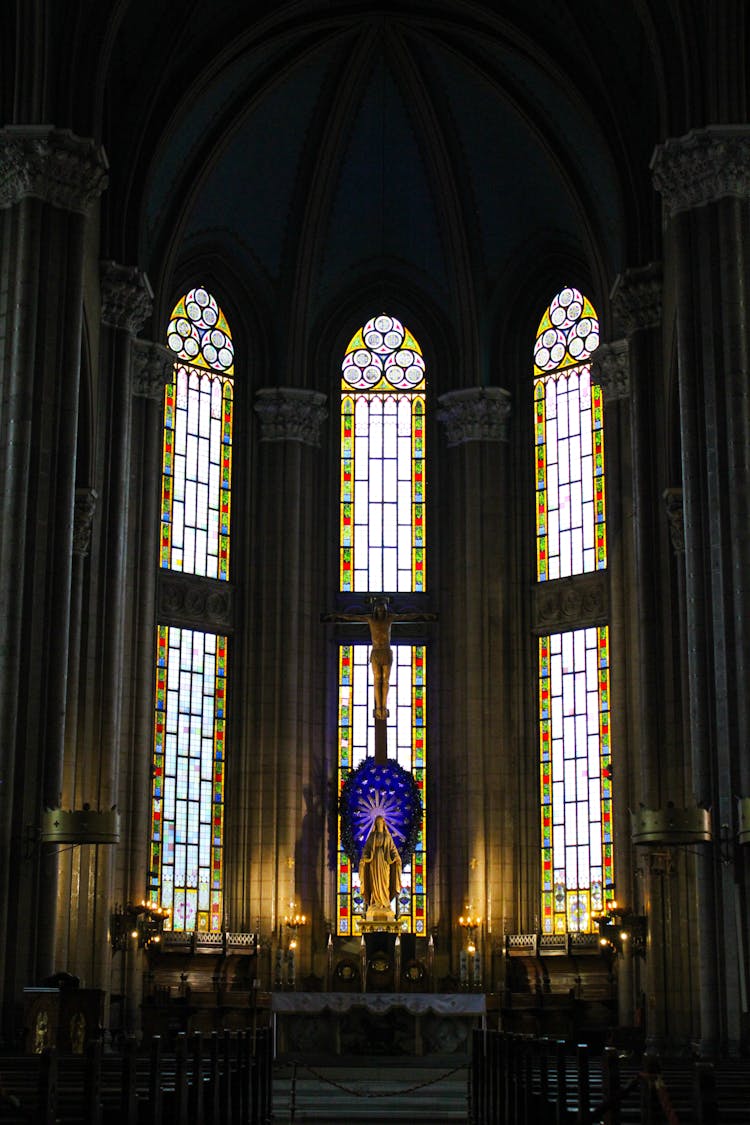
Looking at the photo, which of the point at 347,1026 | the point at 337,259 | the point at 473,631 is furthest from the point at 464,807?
the point at 337,259

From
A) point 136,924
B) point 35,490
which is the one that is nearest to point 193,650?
point 136,924

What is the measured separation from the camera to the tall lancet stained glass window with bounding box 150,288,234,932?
34.6 metres

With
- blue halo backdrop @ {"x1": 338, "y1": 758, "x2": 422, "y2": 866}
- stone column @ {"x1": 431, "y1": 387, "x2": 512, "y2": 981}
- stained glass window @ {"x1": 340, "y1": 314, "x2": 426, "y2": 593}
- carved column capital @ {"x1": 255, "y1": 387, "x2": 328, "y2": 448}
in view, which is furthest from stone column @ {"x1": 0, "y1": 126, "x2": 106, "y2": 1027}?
stained glass window @ {"x1": 340, "y1": 314, "x2": 426, "y2": 593}

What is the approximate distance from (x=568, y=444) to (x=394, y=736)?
7.28 metres

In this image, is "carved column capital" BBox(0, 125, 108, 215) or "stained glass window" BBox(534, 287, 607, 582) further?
"stained glass window" BBox(534, 287, 607, 582)

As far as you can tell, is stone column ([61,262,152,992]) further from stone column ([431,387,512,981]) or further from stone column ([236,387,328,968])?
stone column ([431,387,512,981])

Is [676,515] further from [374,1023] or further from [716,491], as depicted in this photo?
Answer: [374,1023]

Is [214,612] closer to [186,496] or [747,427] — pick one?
[186,496]

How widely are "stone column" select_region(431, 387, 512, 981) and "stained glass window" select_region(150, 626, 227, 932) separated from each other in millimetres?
4582

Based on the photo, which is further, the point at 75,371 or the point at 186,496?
the point at 186,496

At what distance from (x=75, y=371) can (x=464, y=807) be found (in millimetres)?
14172

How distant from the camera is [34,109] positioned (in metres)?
25.9

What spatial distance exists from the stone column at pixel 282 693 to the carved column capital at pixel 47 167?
38.1ft

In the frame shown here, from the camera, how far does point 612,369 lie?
34125 millimetres
